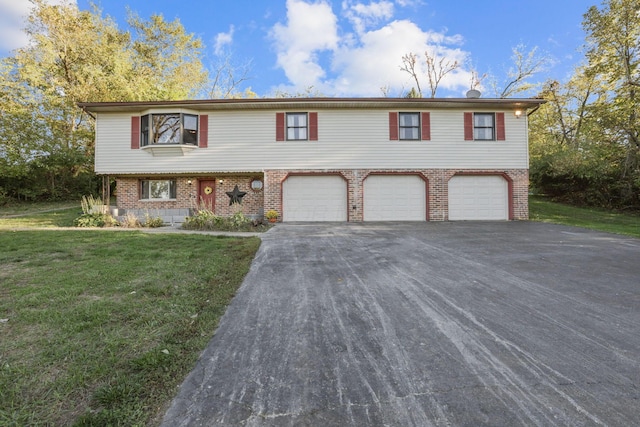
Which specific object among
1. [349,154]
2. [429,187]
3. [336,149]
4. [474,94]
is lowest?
[429,187]

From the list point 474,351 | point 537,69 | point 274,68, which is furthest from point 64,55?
point 537,69

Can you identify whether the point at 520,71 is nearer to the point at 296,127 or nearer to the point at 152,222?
the point at 296,127

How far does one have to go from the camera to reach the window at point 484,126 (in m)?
12.5

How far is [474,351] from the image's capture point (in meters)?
2.31

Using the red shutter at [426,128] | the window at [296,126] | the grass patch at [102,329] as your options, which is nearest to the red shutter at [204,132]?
the window at [296,126]

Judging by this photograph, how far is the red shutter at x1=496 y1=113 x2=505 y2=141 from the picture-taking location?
40.6 ft

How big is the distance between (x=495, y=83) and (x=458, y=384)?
27.9 m

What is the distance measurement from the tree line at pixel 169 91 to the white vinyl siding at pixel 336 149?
21.9 feet

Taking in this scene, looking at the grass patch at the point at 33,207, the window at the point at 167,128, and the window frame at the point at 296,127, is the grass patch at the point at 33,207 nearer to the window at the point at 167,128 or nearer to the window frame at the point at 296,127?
the window at the point at 167,128

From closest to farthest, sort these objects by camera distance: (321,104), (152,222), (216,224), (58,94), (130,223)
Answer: (216,224) < (130,223) < (152,222) < (321,104) < (58,94)

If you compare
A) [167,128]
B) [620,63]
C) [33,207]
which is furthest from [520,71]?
[33,207]

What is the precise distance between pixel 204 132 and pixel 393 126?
26.4ft

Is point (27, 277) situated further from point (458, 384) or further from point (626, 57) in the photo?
point (626, 57)

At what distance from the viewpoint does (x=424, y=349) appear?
92.3 inches
